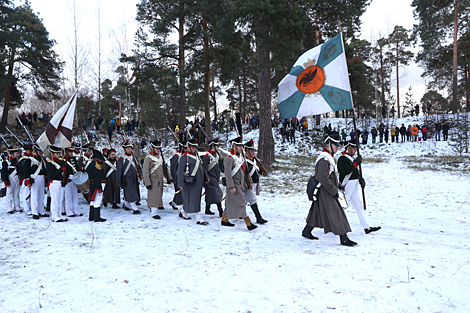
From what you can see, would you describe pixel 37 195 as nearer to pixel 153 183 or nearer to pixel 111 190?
pixel 111 190

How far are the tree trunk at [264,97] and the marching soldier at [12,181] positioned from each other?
33.6 ft

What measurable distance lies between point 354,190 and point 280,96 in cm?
367

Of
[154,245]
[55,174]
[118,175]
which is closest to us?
[154,245]

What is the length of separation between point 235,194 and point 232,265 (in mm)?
2265

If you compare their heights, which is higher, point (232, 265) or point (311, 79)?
point (311, 79)

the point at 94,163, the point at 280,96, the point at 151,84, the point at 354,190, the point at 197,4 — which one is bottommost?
the point at 354,190

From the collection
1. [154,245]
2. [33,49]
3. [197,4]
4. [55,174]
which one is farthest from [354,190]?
[33,49]

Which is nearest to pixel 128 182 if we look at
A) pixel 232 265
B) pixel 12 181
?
pixel 12 181

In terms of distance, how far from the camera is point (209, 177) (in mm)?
8688

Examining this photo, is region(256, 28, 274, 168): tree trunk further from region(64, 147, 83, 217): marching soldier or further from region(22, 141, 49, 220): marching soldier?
region(22, 141, 49, 220): marching soldier

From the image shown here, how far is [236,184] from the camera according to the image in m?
7.12

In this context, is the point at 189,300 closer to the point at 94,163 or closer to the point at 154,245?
the point at 154,245

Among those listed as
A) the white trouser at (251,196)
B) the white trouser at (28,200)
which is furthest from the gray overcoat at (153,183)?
the white trouser at (28,200)

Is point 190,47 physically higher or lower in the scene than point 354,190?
higher
